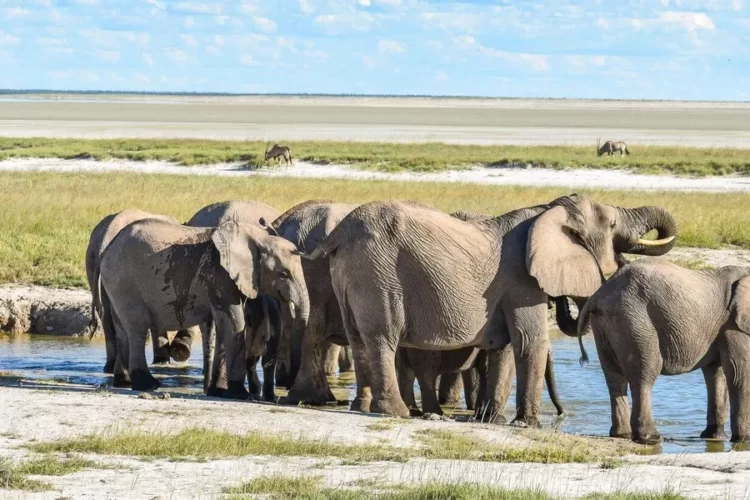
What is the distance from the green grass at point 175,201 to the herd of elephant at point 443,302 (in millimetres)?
6680

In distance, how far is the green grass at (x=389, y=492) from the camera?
23.9 ft

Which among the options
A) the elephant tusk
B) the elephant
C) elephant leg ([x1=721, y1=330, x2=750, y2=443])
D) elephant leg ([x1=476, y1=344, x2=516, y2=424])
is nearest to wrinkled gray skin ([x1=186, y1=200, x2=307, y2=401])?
the elephant

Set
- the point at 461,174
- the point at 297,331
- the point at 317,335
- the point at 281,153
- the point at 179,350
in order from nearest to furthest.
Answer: the point at 317,335, the point at 297,331, the point at 179,350, the point at 461,174, the point at 281,153

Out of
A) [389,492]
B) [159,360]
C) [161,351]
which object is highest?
[389,492]

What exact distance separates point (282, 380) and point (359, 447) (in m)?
4.70

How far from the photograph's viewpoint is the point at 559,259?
11102 millimetres

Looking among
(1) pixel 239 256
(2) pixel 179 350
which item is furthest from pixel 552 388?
(2) pixel 179 350

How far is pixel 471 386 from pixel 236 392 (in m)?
2.35

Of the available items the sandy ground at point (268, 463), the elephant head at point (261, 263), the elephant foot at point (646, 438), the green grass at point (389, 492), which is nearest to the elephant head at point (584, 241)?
the elephant foot at point (646, 438)

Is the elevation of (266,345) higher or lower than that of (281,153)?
lower

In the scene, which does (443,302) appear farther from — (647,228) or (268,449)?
(268,449)

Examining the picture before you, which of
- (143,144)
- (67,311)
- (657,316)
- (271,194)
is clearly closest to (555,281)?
(657,316)

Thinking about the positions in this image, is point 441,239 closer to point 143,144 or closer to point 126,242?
point 126,242

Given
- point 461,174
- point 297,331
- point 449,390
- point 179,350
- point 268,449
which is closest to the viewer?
point 268,449
